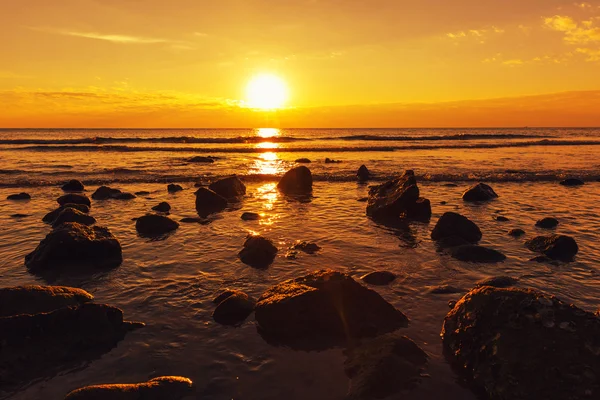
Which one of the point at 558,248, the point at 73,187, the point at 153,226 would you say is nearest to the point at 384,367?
the point at 558,248

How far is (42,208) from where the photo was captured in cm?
1677

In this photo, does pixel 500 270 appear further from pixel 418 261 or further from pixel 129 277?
pixel 129 277

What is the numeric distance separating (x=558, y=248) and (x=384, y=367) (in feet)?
25.2

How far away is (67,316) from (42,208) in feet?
44.6

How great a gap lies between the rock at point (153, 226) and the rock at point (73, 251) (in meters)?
2.34

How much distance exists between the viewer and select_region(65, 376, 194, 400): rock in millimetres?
4348

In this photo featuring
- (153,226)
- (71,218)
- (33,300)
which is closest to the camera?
(33,300)

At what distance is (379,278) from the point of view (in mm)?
8477

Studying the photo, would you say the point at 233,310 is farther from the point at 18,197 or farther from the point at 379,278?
the point at 18,197

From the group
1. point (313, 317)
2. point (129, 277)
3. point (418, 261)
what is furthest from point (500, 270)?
point (129, 277)

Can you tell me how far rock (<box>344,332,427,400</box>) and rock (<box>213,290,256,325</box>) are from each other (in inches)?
84.2

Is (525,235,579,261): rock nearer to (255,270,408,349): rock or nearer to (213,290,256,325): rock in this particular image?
(255,270,408,349): rock

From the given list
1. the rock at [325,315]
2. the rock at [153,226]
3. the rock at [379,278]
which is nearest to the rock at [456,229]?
the rock at [379,278]

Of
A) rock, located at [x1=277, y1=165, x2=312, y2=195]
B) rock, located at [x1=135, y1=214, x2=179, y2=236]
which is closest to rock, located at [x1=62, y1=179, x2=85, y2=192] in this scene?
rock, located at [x1=277, y1=165, x2=312, y2=195]
